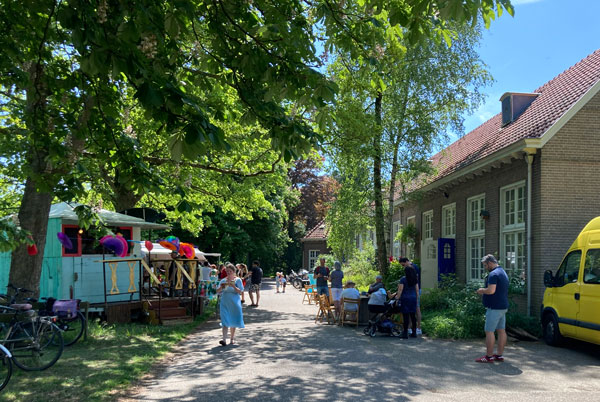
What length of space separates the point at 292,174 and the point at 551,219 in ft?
104

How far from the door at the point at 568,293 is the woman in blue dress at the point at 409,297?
2.76 meters

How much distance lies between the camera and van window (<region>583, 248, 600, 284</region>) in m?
9.15

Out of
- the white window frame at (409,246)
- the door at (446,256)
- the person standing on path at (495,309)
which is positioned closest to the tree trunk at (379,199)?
the door at (446,256)

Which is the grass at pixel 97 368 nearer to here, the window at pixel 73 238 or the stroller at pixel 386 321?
the window at pixel 73 238

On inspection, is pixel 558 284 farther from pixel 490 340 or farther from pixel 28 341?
pixel 28 341

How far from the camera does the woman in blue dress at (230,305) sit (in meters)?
10.5

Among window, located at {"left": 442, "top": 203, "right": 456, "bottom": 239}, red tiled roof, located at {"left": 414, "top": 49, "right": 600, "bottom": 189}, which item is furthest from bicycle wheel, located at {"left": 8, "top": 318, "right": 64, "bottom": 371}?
window, located at {"left": 442, "top": 203, "right": 456, "bottom": 239}

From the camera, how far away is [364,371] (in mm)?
7895

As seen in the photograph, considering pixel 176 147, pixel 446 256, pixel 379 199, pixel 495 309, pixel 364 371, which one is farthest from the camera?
pixel 446 256

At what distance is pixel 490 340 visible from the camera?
28.2 feet

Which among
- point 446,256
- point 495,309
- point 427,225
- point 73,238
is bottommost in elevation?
point 495,309

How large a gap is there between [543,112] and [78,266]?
42.6 feet

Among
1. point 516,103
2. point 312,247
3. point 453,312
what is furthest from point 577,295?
point 312,247

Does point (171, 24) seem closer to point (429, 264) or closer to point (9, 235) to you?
point (9, 235)
